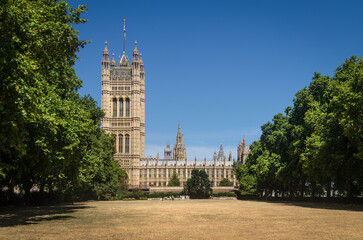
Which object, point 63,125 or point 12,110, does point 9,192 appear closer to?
point 63,125

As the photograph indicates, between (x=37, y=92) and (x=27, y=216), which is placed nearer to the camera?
(x=37, y=92)

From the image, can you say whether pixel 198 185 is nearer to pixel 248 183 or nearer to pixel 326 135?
pixel 248 183

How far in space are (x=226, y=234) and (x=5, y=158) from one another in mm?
16185

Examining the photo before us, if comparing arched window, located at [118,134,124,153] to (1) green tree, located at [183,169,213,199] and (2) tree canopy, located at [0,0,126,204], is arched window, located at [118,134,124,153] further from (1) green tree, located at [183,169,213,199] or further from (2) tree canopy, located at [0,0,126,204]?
(2) tree canopy, located at [0,0,126,204]

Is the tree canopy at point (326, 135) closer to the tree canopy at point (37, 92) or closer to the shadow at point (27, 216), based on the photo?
the tree canopy at point (37, 92)

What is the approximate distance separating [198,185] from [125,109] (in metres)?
71.1

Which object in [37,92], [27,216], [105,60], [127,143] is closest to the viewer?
[37,92]

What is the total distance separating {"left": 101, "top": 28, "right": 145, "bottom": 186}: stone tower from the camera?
468 ft

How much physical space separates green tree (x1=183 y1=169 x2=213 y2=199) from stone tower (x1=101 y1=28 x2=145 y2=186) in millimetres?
64913

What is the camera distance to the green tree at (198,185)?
8019cm

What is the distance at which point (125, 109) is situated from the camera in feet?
475

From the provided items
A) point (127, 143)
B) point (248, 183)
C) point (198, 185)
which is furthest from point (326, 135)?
point (127, 143)

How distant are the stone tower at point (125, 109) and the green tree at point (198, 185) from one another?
6491cm

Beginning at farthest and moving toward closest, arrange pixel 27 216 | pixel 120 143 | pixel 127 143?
pixel 127 143 → pixel 120 143 → pixel 27 216
